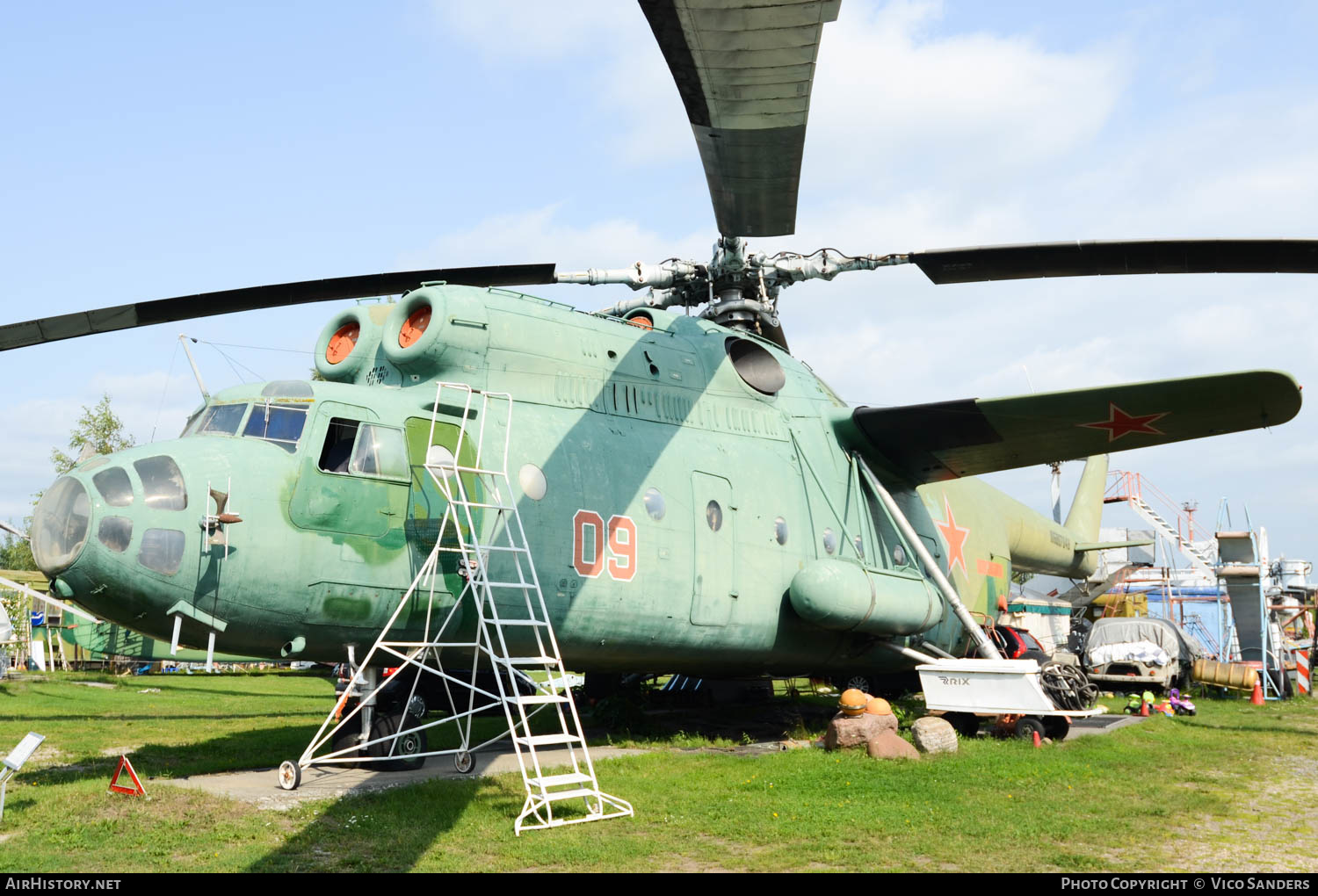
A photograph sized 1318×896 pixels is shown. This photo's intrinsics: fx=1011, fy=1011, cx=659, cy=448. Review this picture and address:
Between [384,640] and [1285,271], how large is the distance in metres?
9.75

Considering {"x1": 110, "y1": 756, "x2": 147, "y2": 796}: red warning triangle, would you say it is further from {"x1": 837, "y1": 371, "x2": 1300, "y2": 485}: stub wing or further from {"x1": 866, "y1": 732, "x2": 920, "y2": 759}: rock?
{"x1": 837, "y1": 371, "x2": 1300, "y2": 485}: stub wing

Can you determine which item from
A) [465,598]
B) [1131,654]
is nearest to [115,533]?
[465,598]

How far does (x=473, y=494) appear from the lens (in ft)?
33.4

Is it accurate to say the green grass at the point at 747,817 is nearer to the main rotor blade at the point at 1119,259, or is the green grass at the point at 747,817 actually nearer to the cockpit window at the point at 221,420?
the cockpit window at the point at 221,420

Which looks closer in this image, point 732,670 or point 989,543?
point 732,670

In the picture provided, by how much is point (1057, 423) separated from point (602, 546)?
6774 mm

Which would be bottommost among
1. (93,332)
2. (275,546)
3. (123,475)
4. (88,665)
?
(88,665)

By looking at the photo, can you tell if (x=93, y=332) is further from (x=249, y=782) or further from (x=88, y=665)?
(x=88, y=665)

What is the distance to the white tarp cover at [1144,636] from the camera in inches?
942

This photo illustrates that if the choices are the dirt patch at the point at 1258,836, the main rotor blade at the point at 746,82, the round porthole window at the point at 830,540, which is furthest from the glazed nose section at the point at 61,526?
the round porthole window at the point at 830,540

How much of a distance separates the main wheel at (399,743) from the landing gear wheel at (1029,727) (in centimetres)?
766

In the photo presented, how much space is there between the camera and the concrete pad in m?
9.06

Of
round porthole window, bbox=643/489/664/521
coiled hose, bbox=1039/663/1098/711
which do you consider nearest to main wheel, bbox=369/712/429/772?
round porthole window, bbox=643/489/664/521
